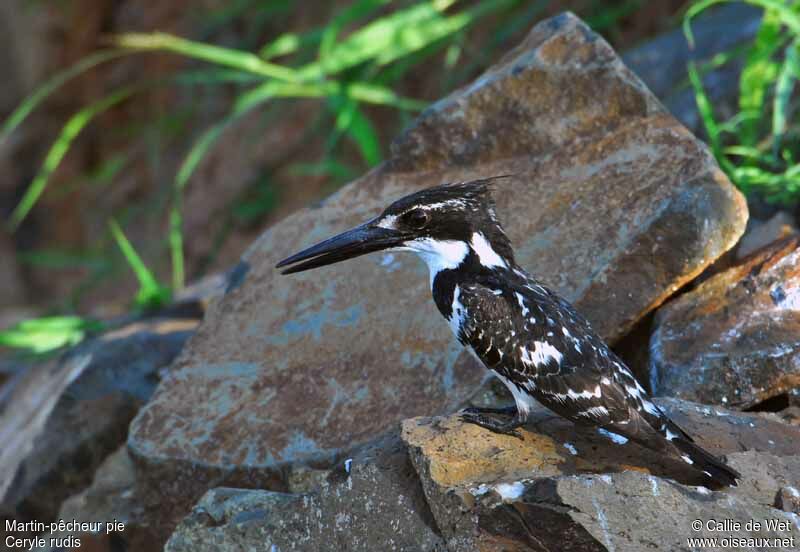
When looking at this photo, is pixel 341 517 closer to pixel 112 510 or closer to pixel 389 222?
Answer: pixel 389 222

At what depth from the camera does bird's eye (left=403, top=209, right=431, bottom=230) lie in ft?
9.26

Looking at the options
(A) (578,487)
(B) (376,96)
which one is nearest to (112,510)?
(A) (578,487)

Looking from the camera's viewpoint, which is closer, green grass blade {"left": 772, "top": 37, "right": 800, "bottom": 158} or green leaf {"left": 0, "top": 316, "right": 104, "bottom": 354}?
green grass blade {"left": 772, "top": 37, "right": 800, "bottom": 158}

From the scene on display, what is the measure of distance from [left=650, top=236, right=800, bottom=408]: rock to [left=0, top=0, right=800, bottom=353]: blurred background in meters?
0.71

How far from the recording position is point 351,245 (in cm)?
289

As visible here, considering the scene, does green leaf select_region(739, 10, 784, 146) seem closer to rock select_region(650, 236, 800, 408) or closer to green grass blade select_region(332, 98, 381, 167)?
rock select_region(650, 236, 800, 408)

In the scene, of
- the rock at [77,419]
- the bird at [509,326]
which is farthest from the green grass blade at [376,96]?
the bird at [509,326]

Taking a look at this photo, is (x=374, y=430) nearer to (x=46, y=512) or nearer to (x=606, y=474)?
(x=606, y=474)

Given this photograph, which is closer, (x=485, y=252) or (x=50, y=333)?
(x=485, y=252)

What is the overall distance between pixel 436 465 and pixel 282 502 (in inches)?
18.2

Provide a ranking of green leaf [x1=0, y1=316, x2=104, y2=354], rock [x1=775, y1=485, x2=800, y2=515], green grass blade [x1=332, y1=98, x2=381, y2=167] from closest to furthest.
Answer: rock [x1=775, y1=485, x2=800, y2=515] → green leaf [x1=0, y1=316, x2=104, y2=354] → green grass blade [x1=332, y1=98, x2=381, y2=167]

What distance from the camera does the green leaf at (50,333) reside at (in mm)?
4762

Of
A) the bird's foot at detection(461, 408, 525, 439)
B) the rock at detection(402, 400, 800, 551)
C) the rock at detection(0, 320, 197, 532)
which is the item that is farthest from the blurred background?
the bird's foot at detection(461, 408, 525, 439)

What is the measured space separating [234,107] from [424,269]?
3.88 meters
